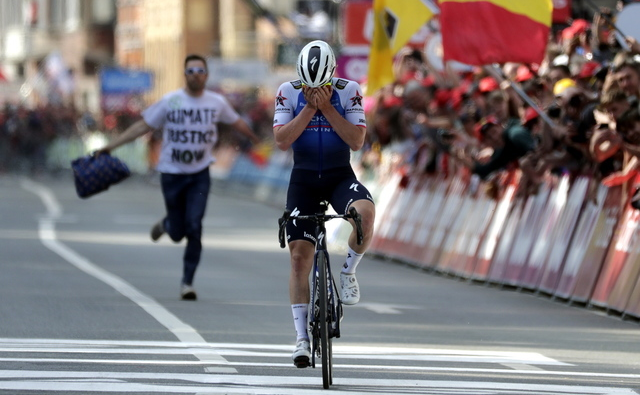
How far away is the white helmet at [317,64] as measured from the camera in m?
9.92

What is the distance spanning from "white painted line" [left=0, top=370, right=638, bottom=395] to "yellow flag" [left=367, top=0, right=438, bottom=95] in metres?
9.26

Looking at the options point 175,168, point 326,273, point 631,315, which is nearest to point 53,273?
point 175,168

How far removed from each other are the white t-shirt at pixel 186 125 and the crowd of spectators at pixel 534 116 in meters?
2.99

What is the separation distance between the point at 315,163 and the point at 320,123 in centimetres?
23

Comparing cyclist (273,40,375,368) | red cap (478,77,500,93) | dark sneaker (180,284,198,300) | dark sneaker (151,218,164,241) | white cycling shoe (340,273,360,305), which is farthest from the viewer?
red cap (478,77,500,93)

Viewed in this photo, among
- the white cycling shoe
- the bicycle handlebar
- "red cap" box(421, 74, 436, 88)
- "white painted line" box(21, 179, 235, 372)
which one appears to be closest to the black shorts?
the bicycle handlebar

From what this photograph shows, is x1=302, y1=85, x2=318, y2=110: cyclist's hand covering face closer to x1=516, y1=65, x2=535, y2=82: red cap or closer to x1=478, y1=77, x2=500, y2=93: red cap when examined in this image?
x1=516, y1=65, x2=535, y2=82: red cap

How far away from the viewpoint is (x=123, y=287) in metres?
16.9

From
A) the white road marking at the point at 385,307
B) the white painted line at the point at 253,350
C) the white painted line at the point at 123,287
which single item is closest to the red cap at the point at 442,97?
the white painted line at the point at 123,287

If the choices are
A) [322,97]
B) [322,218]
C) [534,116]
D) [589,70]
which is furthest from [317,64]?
[534,116]

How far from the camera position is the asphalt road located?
33.0 ft

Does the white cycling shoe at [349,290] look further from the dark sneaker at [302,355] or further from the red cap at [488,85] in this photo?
the red cap at [488,85]

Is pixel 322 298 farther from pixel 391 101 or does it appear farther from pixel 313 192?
pixel 391 101

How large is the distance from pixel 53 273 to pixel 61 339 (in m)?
6.62
